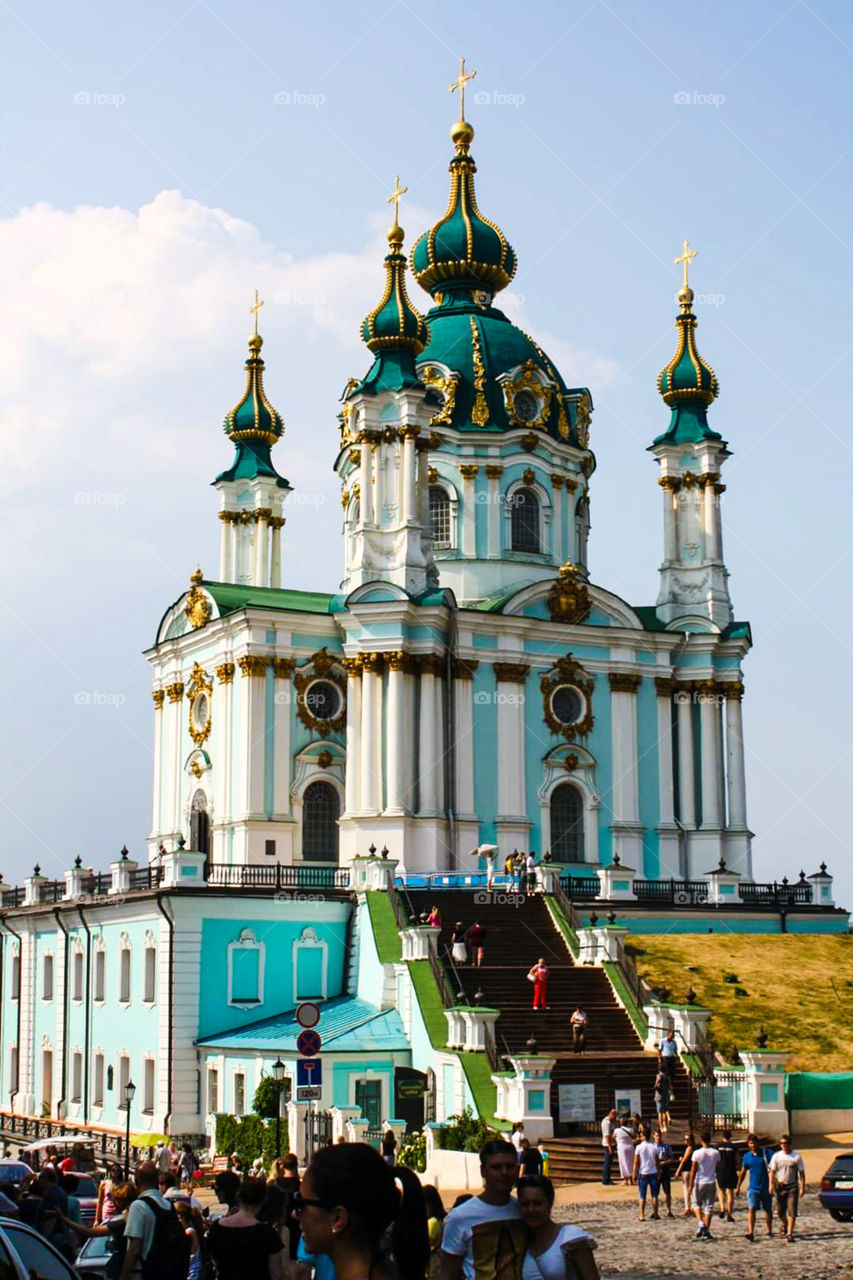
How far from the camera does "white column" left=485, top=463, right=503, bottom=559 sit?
49656mm

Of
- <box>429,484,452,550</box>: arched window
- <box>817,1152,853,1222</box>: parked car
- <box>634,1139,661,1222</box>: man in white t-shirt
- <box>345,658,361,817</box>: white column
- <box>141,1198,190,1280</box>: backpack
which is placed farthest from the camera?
<box>429,484,452,550</box>: arched window

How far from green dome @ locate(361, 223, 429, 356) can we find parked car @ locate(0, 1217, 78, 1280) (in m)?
37.8

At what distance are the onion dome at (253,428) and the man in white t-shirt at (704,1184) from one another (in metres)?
35.0

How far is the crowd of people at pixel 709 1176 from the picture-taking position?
21000 millimetres

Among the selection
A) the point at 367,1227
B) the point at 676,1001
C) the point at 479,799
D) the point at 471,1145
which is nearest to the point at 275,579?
the point at 479,799

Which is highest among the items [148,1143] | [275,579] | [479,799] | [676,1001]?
[275,579]

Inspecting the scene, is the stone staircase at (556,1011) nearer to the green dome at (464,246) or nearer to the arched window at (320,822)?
the arched window at (320,822)

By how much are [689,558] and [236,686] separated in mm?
14341

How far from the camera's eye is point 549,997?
32719 millimetres

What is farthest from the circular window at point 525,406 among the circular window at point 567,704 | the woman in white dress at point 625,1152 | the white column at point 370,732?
the woman in white dress at point 625,1152

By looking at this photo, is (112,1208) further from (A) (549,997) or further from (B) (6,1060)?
(B) (6,1060)

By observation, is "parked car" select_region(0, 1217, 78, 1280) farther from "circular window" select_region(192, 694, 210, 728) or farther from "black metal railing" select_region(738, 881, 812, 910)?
"circular window" select_region(192, 694, 210, 728)

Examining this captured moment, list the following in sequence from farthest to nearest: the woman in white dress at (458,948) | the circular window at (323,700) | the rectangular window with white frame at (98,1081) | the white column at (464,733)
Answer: the circular window at (323,700) < the white column at (464,733) < the rectangular window with white frame at (98,1081) < the woman in white dress at (458,948)

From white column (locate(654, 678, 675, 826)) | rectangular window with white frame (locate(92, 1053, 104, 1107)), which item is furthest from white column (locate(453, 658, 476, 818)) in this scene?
rectangular window with white frame (locate(92, 1053, 104, 1107))
